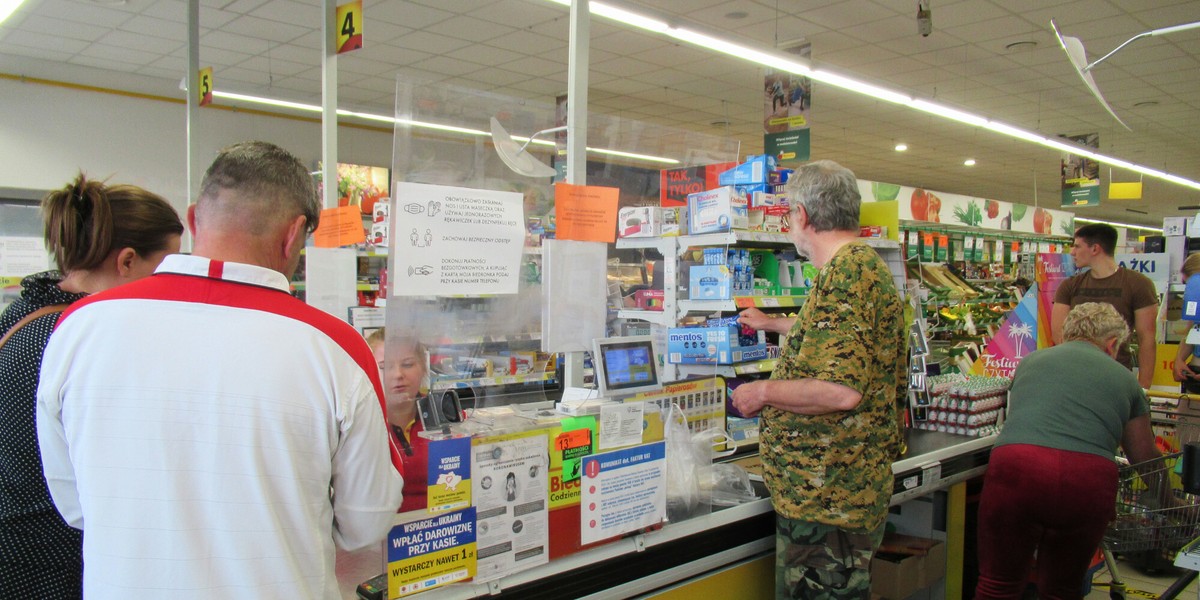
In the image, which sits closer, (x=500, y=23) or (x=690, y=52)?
(x=500, y=23)

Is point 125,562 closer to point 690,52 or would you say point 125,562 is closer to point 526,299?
point 526,299

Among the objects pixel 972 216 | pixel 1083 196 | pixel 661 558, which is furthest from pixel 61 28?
pixel 1083 196

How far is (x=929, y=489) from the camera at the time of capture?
121 inches

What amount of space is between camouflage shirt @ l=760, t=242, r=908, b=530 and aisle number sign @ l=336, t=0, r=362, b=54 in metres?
2.97

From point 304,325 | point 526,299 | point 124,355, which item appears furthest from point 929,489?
point 124,355

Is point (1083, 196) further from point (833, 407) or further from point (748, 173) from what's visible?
point (833, 407)

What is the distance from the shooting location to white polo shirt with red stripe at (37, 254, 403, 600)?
1.23m

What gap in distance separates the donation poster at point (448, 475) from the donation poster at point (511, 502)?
0.03 meters

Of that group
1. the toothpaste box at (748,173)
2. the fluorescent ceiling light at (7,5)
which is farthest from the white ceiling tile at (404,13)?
the toothpaste box at (748,173)

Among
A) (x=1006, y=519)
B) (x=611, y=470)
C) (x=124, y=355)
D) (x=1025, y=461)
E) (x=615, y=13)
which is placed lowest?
(x=1006, y=519)

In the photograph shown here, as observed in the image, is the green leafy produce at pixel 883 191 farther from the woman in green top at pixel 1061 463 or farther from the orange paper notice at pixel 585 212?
the orange paper notice at pixel 585 212

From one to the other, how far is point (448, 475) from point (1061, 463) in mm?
2447

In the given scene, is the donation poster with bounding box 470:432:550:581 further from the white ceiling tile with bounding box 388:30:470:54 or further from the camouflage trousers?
the white ceiling tile with bounding box 388:30:470:54

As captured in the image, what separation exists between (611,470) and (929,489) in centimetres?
167
